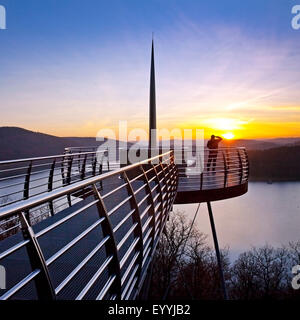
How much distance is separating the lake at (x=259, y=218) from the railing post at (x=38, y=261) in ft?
173

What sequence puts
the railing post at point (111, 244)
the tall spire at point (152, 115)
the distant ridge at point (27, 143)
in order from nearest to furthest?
the railing post at point (111, 244), the tall spire at point (152, 115), the distant ridge at point (27, 143)

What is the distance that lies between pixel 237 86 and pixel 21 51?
10.2 metres

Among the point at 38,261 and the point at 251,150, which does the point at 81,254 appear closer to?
the point at 38,261

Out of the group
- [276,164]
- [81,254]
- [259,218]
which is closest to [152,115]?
[81,254]

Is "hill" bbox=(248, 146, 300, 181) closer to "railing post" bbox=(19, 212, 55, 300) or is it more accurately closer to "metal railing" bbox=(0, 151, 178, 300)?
"metal railing" bbox=(0, 151, 178, 300)

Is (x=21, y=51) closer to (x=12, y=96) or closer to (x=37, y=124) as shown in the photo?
(x=12, y=96)

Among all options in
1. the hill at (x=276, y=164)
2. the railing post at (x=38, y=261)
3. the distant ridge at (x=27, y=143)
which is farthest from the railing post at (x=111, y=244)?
the hill at (x=276, y=164)

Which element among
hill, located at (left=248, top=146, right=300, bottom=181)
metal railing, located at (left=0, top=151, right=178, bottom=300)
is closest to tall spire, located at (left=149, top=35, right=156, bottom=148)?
metal railing, located at (left=0, top=151, right=178, bottom=300)

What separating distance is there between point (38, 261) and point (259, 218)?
75371 mm

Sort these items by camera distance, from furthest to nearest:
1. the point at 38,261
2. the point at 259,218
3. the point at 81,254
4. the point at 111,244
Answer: the point at 259,218 → the point at 81,254 → the point at 111,244 → the point at 38,261

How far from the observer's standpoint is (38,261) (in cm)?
130

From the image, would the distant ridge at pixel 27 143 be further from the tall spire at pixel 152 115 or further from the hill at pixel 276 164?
the hill at pixel 276 164

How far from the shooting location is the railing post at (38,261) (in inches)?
50.0

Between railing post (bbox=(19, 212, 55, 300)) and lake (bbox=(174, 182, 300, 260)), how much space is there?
52625 millimetres
